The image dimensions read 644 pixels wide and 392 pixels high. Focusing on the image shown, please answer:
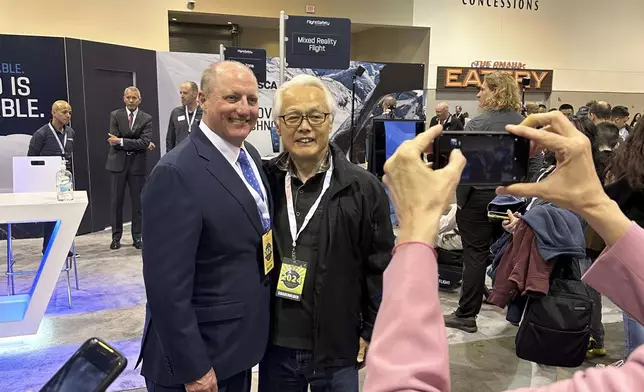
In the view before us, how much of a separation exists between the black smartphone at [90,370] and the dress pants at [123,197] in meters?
5.04

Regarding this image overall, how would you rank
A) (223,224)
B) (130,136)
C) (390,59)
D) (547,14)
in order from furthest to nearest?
(390,59) < (547,14) < (130,136) < (223,224)

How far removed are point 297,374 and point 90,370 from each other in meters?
0.78

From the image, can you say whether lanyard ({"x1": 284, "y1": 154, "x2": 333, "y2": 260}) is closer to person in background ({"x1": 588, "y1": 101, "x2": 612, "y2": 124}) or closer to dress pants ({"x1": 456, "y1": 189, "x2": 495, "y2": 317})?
dress pants ({"x1": 456, "y1": 189, "x2": 495, "y2": 317})

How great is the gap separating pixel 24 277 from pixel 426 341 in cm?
506

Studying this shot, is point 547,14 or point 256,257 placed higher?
point 547,14

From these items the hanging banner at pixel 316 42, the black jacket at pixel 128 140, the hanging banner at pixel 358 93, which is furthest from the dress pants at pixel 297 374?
the hanging banner at pixel 358 93

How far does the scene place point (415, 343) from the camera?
60cm

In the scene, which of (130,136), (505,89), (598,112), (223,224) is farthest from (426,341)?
(130,136)

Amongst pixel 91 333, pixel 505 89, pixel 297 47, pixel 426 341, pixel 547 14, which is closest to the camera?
pixel 426 341

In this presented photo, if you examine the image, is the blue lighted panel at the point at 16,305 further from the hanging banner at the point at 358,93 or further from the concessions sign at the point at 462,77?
the concessions sign at the point at 462,77

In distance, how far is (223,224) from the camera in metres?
1.46

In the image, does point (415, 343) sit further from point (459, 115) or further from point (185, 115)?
point (459, 115)

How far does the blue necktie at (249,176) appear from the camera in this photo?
160 centimetres

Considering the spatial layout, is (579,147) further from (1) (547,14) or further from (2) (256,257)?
(1) (547,14)
